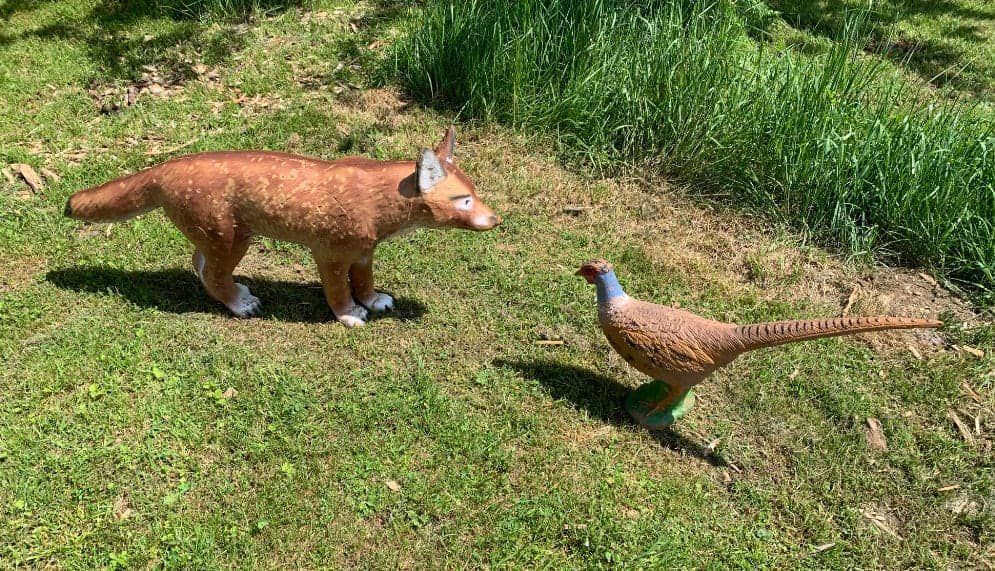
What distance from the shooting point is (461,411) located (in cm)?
344

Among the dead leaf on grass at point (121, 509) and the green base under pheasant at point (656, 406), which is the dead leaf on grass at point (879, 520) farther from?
the dead leaf on grass at point (121, 509)

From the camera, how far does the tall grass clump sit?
4469mm

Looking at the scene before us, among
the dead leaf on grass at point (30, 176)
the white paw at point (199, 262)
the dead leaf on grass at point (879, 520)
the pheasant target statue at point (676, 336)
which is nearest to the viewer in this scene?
the pheasant target statue at point (676, 336)

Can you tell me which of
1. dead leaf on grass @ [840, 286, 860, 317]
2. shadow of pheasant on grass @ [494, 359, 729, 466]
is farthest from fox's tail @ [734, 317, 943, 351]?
dead leaf on grass @ [840, 286, 860, 317]

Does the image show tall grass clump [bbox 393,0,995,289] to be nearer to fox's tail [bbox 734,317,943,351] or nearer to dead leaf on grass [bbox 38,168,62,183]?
fox's tail [bbox 734,317,943,351]

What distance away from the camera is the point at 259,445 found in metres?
3.19

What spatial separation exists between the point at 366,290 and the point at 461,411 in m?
1.05

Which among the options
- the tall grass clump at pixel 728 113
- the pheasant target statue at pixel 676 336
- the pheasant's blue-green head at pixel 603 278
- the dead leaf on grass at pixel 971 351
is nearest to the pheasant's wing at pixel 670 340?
the pheasant target statue at pixel 676 336

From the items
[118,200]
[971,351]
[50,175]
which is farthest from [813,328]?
[50,175]

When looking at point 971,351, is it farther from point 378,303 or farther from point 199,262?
point 199,262

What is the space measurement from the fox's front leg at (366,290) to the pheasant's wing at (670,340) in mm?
1603

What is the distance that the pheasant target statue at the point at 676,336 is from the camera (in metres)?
2.70

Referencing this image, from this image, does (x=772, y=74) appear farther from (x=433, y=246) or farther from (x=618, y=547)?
(x=618, y=547)

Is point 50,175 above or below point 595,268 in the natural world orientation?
below
